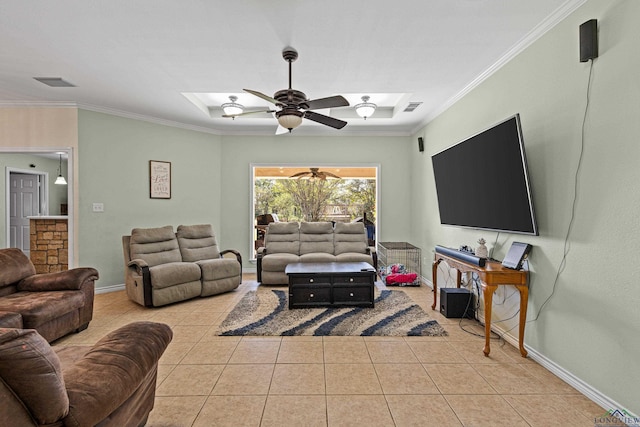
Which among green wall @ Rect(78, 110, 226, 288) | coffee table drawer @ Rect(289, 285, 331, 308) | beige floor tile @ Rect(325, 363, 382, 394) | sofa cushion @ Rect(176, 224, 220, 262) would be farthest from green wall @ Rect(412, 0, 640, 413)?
green wall @ Rect(78, 110, 226, 288)

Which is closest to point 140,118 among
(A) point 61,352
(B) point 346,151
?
(B) point 346,151

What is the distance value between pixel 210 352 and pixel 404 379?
1.61 meters

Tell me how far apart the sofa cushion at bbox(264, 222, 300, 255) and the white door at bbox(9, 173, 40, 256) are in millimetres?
5323

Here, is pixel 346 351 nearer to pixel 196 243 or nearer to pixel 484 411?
pixel 484 411

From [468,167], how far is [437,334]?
1667 millimetres

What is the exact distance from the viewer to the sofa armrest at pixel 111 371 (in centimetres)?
123

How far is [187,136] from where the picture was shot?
221 inches

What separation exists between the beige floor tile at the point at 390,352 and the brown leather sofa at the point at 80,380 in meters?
1.68

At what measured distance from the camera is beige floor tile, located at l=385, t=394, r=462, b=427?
1857 millimetres

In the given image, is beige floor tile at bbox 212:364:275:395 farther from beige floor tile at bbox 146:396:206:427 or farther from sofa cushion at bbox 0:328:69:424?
sofa cushion at bbox 0:328:69:424

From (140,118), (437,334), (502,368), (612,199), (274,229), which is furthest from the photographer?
(274,229)

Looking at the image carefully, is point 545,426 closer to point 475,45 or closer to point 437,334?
point 437,334

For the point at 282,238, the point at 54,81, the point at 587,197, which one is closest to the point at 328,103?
the point at 587,197

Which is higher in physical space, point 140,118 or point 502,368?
point 140,118
